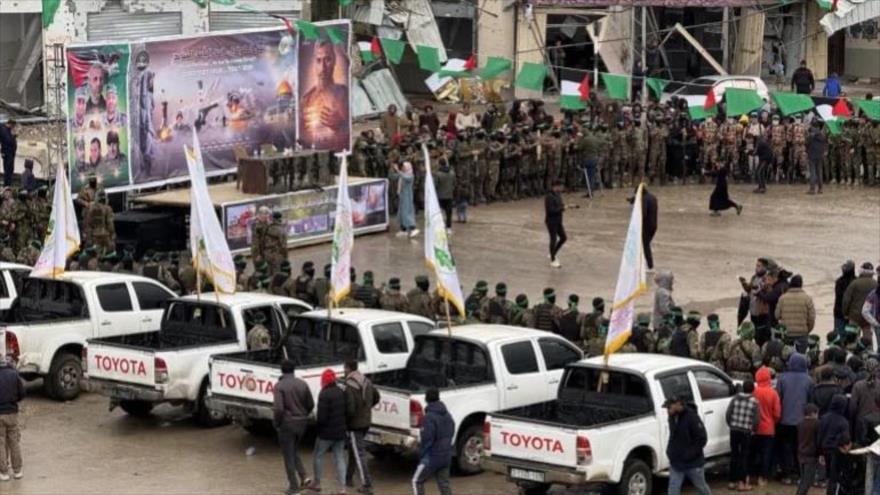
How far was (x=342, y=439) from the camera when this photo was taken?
18.7 m

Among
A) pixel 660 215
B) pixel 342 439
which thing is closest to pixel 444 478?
pixel 342 439

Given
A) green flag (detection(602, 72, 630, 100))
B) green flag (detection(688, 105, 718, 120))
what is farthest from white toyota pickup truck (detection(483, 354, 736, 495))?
green flag (detection(688, 105, 718, 120))

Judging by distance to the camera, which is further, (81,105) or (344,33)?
(344,33)

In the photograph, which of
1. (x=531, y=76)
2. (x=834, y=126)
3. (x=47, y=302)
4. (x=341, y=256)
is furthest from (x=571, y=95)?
(x=341, y=256)

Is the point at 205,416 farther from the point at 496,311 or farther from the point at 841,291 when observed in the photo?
the point at 841,291

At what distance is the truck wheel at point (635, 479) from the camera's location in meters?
18.3

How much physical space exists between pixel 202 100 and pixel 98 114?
7.15 ft

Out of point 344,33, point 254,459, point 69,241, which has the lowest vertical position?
point 254,459

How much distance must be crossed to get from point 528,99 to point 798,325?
24833 mm

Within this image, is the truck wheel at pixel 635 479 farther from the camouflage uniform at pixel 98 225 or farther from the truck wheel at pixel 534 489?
the camouflage uniform at pixel 98 225

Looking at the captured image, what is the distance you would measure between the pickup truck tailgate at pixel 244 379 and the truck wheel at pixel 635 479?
12.0ft

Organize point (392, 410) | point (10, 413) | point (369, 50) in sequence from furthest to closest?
point (369, 50) < point (10, 413) < point (392, 410)

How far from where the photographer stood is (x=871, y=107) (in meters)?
37.2

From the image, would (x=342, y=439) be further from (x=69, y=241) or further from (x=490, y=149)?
(x=490, y=149)
